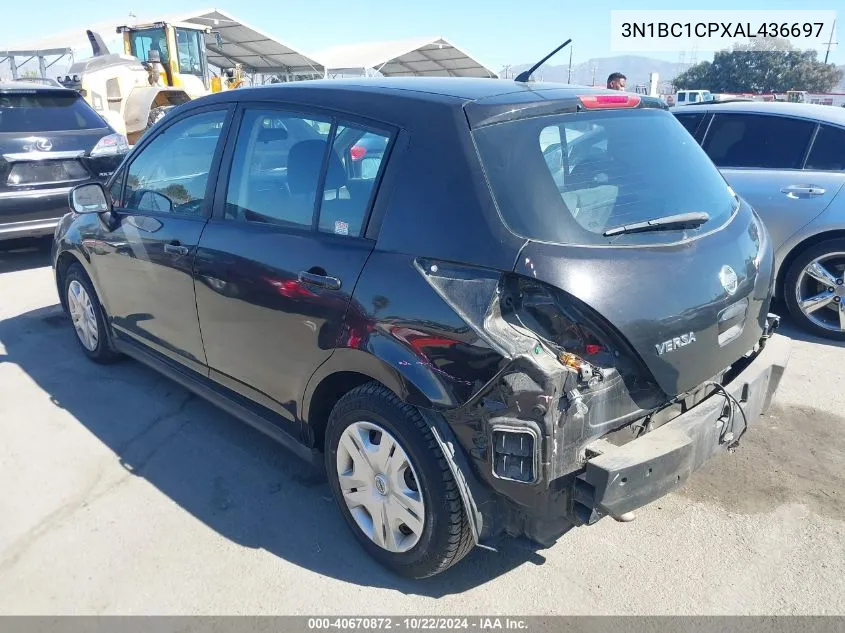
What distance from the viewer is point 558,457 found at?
6.91ft

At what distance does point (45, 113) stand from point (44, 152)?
0.68 metres

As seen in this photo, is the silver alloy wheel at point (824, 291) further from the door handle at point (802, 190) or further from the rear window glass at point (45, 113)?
the rear window glass at point (45, 113)

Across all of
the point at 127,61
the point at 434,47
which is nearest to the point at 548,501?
the point at 127,61

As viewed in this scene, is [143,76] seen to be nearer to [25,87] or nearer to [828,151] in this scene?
[25,87]

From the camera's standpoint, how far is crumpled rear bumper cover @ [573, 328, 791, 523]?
6.88 feet

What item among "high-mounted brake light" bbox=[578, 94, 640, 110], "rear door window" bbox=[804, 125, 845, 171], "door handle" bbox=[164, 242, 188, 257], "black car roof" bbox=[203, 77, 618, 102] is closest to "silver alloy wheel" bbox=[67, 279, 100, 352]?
"door handle" bbox=[164, 242, 188, 257]

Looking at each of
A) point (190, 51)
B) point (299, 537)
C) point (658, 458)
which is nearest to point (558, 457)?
point (658, 458)

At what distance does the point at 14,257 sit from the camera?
25.9 feet

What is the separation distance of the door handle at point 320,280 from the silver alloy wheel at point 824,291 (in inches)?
158

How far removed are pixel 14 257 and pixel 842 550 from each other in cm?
856

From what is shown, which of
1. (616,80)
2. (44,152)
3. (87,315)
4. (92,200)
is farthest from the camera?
(616,80)

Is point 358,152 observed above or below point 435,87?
below

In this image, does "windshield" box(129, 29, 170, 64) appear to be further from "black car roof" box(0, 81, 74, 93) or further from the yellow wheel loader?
"black car roof" box(0, 81, 74, 93)

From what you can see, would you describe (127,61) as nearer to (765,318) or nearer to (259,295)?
(259,295)
